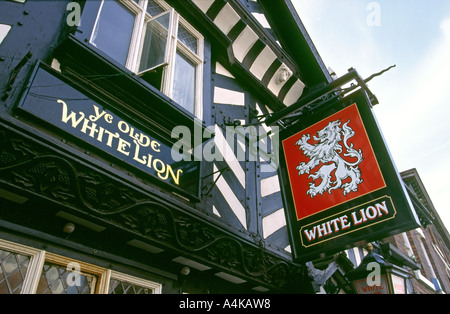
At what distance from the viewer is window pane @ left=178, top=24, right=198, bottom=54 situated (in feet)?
16.9

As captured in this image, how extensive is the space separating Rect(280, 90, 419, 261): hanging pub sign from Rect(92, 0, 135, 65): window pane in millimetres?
2509

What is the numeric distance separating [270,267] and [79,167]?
266 cm

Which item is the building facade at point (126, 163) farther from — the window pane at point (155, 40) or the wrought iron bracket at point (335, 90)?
the wrought iron bracket at point (335, 90)

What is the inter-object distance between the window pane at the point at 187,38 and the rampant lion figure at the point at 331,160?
7.54 feet

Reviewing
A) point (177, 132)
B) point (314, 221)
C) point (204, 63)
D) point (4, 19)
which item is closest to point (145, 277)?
point (177, 132)

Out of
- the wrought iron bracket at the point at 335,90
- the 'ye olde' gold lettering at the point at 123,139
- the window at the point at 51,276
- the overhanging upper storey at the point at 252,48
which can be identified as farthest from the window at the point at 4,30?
the wrought iron bracket at the point at 335,90

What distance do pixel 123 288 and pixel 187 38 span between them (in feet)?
12.7

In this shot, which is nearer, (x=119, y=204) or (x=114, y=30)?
(x=119, y=204)

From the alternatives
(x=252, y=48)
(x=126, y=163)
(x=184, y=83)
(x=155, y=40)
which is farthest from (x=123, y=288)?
(x=252, y=48)

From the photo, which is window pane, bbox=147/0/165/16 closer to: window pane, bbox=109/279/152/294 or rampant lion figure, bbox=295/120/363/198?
rampant lion figure, bbox=295/120/363/198

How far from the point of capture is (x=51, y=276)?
8.12 ft

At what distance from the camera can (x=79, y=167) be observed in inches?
102

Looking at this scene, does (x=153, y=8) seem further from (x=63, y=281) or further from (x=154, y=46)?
(x=63, y=281)
